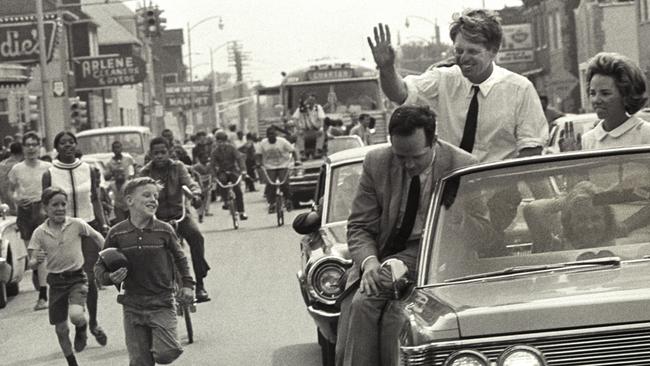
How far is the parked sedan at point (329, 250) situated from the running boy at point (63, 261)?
1.96 metres

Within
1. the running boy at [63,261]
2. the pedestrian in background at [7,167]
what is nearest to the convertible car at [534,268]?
the running boy at [63,261]

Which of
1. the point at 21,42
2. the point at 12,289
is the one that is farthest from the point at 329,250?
the point at 21,42

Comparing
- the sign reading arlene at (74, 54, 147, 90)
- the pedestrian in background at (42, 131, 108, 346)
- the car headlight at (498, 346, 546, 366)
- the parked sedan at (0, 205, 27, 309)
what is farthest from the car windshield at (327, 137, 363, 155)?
the sign reading arlene at (74, 54, 147, 90)

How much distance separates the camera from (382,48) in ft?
24.7

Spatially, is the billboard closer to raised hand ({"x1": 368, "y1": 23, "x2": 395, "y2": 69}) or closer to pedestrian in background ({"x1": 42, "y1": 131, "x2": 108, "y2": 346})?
pedestrian in background ({"x1": 42, "y1": 131, "x2": 108, "y2": 346})

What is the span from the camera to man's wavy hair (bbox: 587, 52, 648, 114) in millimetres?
8023

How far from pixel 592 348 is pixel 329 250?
17.1ft

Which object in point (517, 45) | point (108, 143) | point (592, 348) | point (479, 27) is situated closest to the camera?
point (592, 348)

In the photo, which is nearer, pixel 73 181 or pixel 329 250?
pixel 329 250

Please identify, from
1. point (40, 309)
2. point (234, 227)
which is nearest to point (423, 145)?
point (40, 309)

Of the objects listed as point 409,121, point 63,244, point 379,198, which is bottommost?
point 63,244

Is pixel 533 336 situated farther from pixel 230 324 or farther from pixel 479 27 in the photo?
pixel 230 324

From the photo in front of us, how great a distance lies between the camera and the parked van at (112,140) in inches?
1403

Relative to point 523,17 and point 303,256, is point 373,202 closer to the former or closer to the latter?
point 303,256
